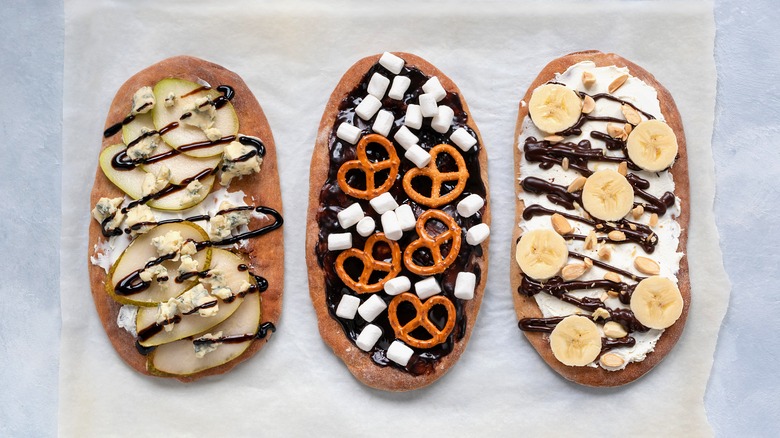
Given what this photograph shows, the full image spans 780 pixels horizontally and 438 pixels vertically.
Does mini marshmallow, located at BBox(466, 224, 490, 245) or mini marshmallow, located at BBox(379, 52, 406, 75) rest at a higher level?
mini marshmallow, located at BBox(379, 52, 406, 75)

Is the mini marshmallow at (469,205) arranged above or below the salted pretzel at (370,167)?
below

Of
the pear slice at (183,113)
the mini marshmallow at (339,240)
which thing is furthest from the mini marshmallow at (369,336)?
the pear slice at (183,113)

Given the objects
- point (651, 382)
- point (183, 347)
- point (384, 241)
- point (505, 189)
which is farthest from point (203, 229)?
point (651, 382)

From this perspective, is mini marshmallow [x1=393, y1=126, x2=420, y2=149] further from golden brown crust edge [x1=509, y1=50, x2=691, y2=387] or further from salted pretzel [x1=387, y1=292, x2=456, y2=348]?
salted pretzel [x1=387, y1=292, x2=456, y2=348]

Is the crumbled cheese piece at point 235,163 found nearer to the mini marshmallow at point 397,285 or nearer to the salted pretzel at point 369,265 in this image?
the salted pretzel at point 369,265

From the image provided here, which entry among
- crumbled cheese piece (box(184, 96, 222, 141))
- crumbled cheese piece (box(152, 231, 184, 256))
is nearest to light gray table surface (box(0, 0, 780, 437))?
crumbled cheese piece (box(152, 231, 184, 256))

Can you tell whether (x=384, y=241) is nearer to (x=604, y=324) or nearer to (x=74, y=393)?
(x=604, y=324)

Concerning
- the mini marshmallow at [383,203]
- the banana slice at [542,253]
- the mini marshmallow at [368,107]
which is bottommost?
the banana slice at [542,253]
